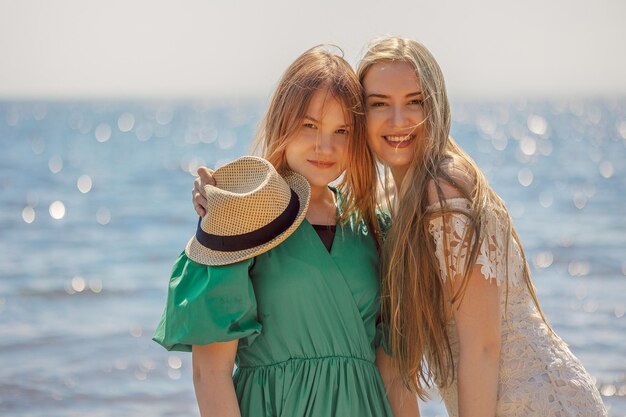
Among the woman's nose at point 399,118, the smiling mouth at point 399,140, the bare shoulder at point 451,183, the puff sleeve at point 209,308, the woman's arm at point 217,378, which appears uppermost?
the woman's nose at point 399,118

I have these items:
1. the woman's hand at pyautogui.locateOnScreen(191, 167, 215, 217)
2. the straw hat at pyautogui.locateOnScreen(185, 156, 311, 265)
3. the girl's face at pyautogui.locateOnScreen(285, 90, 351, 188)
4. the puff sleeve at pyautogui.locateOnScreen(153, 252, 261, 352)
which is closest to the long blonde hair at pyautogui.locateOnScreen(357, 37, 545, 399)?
the girl's face at pyautogui.locateOnScreen(285, 90, 351, 188)

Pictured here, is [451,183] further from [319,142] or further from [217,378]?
[217,378]

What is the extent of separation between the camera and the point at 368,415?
309 cm

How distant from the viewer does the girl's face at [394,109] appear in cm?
324

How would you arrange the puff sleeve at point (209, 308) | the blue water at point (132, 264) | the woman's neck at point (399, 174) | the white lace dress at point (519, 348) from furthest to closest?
the blue water at point (132, 264), the woman's neck at point (399, 174), the white lace dress at point (519, 348), the puff sleeve at point (209, 308)

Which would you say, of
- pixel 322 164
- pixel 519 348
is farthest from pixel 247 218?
pixel 519 348

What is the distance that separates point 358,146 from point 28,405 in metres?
4.70

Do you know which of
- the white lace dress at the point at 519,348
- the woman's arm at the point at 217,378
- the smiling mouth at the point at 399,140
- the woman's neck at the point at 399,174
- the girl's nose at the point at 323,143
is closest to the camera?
the woman's arm at the point at 217,378

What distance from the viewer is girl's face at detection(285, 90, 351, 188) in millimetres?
3150

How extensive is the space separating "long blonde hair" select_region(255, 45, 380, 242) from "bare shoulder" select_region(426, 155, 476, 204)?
0.33 meters

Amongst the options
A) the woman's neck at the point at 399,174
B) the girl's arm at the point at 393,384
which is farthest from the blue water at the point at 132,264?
the woman's neck at the point at 399,174

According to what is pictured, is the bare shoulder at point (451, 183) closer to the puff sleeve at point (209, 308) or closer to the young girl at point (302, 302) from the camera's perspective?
the young girl at point (302, 302)

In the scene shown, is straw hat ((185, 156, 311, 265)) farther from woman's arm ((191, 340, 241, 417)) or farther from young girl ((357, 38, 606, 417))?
young girl ((357, 38, 606, 417))

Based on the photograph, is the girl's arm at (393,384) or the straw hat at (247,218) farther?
the girl's arm at (393,384)
